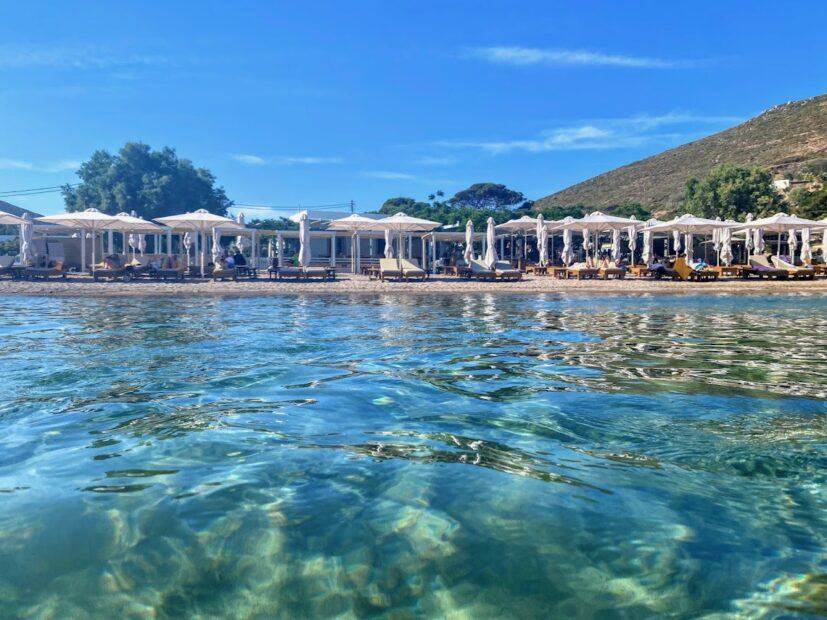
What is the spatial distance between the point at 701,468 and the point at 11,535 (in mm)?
3133

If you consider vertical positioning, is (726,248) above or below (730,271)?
above

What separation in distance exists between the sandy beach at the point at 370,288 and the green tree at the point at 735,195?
62.4 feet

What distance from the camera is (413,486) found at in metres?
2.88

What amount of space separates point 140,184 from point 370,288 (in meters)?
36.0

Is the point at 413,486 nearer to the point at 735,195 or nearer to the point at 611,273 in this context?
the point at 611,273

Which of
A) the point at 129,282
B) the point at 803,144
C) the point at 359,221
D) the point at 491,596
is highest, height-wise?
the point at 803,144

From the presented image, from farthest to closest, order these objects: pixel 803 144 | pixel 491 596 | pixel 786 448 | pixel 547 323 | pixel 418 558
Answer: pixel 803 144
pixel 547 323
pixel 786 448
pixel 418 558
pixel 491 596

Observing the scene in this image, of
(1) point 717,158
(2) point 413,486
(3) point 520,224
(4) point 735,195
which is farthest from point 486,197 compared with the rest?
(2) point 413,486

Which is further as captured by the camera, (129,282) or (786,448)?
(129,282)

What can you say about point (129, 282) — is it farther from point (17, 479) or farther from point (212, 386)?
point (17, 479)

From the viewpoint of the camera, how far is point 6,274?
1909 cm

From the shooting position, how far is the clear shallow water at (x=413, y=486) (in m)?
2.07

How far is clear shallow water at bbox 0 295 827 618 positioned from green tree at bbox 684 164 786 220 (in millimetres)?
35172

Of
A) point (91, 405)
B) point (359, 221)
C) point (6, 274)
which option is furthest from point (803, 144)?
point (91, 405)
